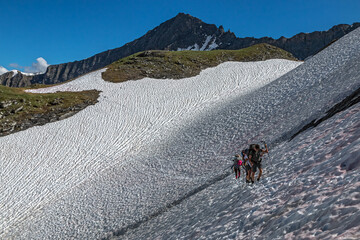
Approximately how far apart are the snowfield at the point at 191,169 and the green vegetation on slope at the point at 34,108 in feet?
6.49

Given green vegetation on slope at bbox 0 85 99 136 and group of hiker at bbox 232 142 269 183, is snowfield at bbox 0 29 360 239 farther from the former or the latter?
green vegetation on slope at bbox 0 85 99 136

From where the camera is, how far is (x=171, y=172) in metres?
19.9

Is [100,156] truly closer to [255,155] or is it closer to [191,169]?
[191,169]

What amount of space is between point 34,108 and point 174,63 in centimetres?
3960

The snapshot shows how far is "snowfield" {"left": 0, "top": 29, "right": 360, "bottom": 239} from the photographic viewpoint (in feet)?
22.4

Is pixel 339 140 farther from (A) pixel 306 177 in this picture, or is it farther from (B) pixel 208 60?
(B) pixel 208 60

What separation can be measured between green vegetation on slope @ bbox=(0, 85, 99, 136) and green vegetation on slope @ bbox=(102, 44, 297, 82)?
47.7 feet

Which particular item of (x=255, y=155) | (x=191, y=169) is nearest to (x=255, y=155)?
(x=255, y=155)

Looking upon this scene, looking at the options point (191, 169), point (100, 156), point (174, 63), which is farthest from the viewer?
point (174, 63)

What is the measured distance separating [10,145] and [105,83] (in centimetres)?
2704

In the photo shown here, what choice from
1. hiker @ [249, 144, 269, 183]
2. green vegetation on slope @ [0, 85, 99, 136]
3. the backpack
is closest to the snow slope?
green vegetation on slope @ [0, 85, 99, 136]

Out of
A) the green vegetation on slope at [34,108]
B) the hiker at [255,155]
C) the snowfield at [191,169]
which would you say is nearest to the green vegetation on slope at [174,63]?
the green vegetation on slope at [34,108]

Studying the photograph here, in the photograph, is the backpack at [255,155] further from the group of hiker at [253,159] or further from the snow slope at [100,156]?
the snow slope at [100,156]

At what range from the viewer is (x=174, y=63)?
67438 mm
